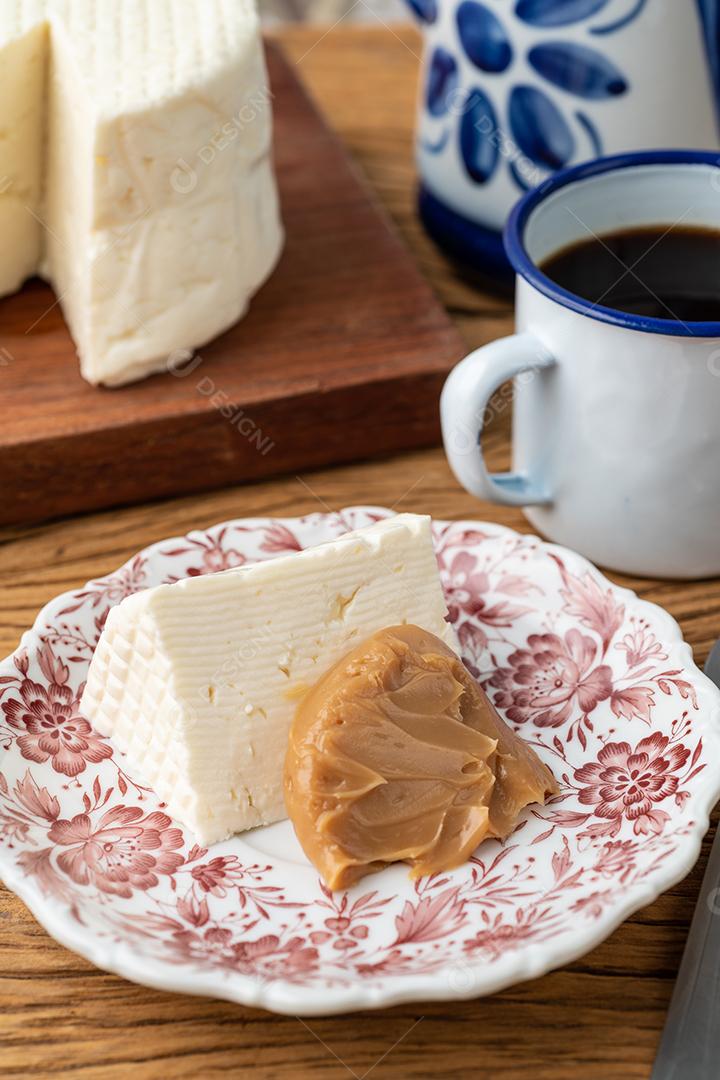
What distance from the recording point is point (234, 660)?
94 cm

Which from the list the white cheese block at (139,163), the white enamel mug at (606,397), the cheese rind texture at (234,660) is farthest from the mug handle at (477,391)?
the white cheese block at (139,163)

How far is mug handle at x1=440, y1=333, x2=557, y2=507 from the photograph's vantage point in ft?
3.71

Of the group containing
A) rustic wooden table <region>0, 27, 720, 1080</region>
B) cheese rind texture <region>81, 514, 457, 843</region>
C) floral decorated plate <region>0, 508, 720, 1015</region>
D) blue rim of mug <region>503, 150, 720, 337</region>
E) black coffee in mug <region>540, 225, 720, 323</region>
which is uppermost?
blue rim of mug <region>503, 150, 720, 337</region>


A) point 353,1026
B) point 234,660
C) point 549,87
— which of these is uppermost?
point 549,87

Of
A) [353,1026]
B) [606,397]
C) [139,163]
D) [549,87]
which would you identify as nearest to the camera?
[353,1026]

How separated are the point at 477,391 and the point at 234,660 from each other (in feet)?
1.14

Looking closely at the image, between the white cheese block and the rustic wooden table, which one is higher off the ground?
the white cheese block

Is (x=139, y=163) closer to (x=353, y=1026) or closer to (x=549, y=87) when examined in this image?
(x=549, y=87)

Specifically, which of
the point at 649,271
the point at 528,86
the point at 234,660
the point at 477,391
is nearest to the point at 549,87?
the point at 528,86

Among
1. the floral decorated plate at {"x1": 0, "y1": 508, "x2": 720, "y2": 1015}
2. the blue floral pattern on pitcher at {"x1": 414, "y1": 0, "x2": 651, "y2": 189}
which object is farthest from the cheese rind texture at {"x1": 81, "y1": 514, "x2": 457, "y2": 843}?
the blue floral pattern on pitcher at {"x1": 414, "y1": 0, "x2": 651, "y2": 189}

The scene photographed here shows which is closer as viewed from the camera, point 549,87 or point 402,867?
point 402,867

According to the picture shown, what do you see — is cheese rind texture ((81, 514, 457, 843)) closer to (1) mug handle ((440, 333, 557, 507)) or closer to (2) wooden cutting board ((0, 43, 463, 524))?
(1) mug handle ((440, 333, 557, 507))

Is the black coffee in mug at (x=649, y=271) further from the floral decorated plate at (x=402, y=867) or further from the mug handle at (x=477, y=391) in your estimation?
the floral decorated plate at (x=402, y=867)

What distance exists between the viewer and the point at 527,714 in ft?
3.44
